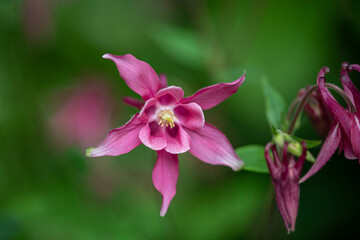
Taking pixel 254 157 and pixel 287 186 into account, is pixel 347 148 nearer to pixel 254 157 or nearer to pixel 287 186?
pixel 287 186

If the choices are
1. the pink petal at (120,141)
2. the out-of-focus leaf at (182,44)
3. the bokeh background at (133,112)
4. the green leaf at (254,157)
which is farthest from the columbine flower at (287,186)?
the out-of-focus leaf at (182,44)

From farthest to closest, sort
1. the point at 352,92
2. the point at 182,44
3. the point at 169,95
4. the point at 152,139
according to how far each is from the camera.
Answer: the point at 182,44, the point at 169,95, the point at 152,139, the point at 352,92

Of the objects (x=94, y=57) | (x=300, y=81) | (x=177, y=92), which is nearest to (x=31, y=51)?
(x=94, y=57)

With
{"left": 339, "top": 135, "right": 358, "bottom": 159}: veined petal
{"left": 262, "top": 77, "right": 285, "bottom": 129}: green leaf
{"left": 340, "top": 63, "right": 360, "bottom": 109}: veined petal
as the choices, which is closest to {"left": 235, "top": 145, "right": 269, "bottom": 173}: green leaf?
{"left": 262, "top": 77, "right": 285, "bottom": 129}: green leaf

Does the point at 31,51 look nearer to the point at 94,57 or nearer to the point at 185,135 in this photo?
the point at 94,57

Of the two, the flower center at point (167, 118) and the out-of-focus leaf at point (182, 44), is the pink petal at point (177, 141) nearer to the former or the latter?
the flower center at point (167, 118)

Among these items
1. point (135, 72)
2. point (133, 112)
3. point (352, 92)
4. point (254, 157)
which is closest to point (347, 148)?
point (352, 92)
